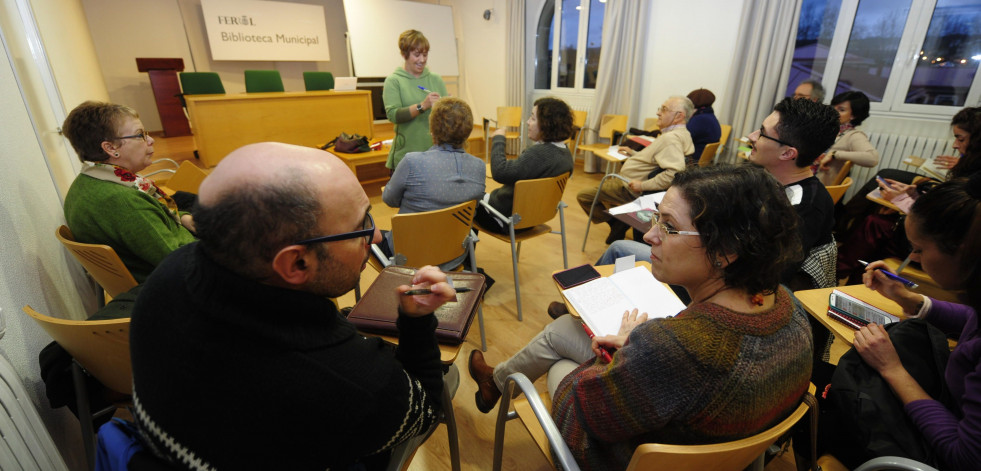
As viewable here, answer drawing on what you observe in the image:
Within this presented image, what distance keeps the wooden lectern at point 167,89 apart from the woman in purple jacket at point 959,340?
27.1ft

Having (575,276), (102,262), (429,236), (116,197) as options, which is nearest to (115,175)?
(116,197)

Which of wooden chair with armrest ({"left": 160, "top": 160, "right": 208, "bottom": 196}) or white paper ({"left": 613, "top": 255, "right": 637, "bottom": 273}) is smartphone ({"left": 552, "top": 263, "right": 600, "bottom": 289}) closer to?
white paper ({"left": 613, "top": 255, "right": 637, "bottom": 273})

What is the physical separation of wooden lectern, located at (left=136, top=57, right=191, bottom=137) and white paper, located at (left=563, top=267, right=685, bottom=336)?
758 cm

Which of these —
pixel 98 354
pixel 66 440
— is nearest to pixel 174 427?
pixel 98 354

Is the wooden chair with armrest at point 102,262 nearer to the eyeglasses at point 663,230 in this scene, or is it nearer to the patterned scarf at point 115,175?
the patterned scarf at point 115,175

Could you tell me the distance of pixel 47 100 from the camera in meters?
2.02

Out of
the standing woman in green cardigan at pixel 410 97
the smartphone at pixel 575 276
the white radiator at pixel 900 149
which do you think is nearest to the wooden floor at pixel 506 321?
the smartphone at pixel 575 276

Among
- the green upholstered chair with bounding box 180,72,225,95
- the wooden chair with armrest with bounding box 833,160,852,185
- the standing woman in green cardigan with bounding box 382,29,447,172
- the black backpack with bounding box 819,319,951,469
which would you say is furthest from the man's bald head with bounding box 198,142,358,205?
the green upholstered chair with bounding box 180,72,225,95

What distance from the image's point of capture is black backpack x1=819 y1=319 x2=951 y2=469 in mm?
905

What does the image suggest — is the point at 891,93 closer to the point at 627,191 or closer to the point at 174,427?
the point at 627,191

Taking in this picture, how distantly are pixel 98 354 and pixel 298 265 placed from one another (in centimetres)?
75

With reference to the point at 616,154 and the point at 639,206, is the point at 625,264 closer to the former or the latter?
the point at 639,206

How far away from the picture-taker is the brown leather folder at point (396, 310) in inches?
43.4

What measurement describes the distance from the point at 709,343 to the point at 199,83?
20.7 feet
